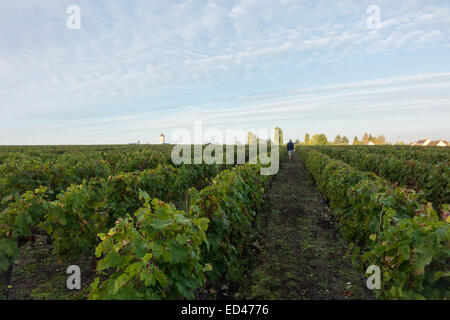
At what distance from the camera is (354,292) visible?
4.32 meters

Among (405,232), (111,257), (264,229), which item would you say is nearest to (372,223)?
(405,232)

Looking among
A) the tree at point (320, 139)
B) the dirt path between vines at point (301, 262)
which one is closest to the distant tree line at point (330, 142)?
the tree at point (320, 139)

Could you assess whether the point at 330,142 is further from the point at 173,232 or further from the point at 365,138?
the point at 173,232

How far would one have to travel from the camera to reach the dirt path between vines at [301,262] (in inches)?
171

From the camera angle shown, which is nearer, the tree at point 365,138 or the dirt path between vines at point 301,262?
the dirt path between vines at point 301,262

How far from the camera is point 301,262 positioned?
5391 mm

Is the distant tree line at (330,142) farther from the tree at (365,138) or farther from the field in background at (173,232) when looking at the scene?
the field in background at (173,232)

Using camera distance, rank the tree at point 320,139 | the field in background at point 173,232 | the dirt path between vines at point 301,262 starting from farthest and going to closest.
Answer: the tree at point 320,139 → the dirt path between vines at point 301,262 → the field in background at point 173,232

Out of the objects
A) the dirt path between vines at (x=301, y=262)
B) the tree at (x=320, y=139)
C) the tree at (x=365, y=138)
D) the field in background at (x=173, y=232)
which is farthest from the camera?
the tree at (x=365, y=138)

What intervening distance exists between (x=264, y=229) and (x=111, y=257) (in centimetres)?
550

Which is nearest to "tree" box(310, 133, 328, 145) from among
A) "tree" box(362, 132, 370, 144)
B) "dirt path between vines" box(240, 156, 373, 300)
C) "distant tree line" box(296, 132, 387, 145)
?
"distant tree line" box(296, 132, 387, 145)

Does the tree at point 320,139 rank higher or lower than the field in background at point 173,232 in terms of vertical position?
higher

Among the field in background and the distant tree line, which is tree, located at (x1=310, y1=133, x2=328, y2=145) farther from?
the field in background

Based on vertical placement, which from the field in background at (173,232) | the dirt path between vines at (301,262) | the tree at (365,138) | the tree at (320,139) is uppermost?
the tree at (365,138)
